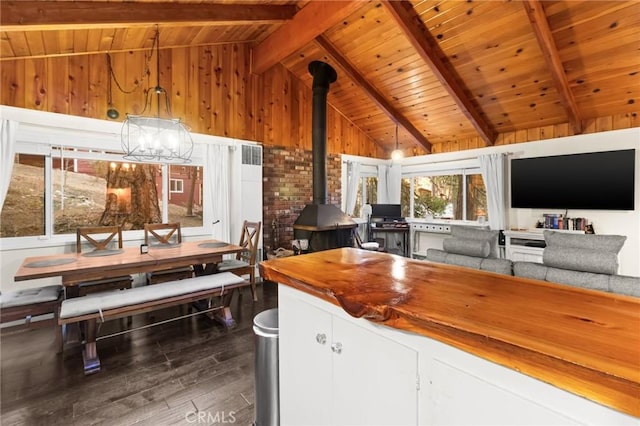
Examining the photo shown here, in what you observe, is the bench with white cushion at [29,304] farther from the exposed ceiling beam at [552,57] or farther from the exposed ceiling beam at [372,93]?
the exposed ceiling beam at [552,57]

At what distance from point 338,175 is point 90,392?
4.70 meters

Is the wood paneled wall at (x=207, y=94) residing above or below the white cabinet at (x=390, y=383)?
above

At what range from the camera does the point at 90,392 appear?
1.97 m

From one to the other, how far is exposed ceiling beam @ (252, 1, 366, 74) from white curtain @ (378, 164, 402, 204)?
3202mm

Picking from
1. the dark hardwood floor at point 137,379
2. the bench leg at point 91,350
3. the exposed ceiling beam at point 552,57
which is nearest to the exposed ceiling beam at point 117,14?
the bench leg at point 91,350

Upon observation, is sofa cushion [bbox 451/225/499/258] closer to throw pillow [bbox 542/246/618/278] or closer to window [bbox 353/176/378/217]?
throw pillow [bbox 542/246/618/278]

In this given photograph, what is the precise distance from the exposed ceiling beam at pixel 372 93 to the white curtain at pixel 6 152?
361 cm

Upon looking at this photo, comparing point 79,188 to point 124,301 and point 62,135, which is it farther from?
point 124,301

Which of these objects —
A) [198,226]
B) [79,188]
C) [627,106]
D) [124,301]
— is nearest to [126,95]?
[79,188]

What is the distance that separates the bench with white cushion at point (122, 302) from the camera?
86.0 inches

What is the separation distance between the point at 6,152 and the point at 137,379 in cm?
260

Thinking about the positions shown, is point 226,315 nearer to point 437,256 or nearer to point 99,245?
point 99,245

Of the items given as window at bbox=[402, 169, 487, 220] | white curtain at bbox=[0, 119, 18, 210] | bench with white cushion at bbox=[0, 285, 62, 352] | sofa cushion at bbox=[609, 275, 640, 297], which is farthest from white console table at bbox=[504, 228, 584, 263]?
white curtain at bbox=[0, 119, 18, 210]

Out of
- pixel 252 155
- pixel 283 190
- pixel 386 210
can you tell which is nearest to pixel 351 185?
pixel 386 210
